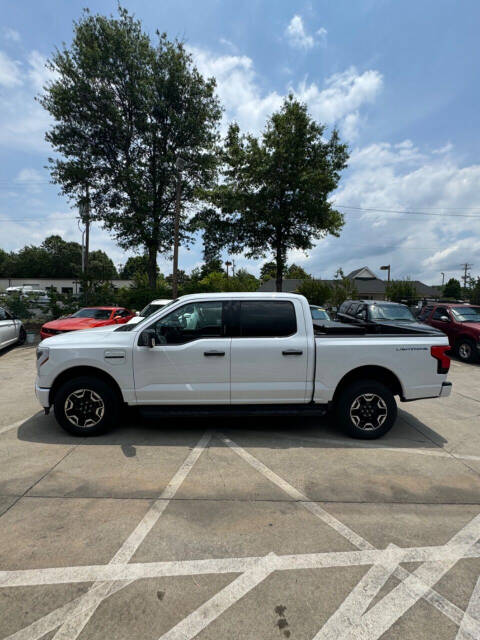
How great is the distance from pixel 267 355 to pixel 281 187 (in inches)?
658

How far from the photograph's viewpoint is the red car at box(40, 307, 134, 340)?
9.90m

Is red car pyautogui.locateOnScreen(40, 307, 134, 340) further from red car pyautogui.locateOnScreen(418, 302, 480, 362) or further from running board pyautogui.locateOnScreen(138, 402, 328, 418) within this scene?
red car pyautogui.locateOnScreen(418, 302, 480, 362)

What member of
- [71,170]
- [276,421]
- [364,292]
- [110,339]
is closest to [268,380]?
[276,421]

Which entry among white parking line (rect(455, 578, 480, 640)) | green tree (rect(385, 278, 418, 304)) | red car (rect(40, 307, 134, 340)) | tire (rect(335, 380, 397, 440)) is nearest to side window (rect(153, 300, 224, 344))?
tire (rect(335, 380, 397, 440))

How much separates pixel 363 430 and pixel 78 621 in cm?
366

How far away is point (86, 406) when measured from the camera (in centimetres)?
438

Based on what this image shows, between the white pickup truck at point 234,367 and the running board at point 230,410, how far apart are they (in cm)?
1

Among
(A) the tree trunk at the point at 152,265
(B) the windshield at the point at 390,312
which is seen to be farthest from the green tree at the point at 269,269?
(B) the windshield at the point at 390,312

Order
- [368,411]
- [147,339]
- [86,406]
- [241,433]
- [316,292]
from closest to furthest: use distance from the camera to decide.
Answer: [147,339]
[86,406]
[368,411]
[241,433]
[316,292]

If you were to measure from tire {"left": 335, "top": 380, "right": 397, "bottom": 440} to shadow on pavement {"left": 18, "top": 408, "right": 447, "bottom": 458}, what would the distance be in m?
0.15

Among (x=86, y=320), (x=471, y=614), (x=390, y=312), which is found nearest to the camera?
(x=471, y=614)

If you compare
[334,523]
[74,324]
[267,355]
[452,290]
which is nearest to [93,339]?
[267,355]

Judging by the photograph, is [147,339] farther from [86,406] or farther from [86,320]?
[86,320]

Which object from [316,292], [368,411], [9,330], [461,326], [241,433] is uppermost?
[316,292]
